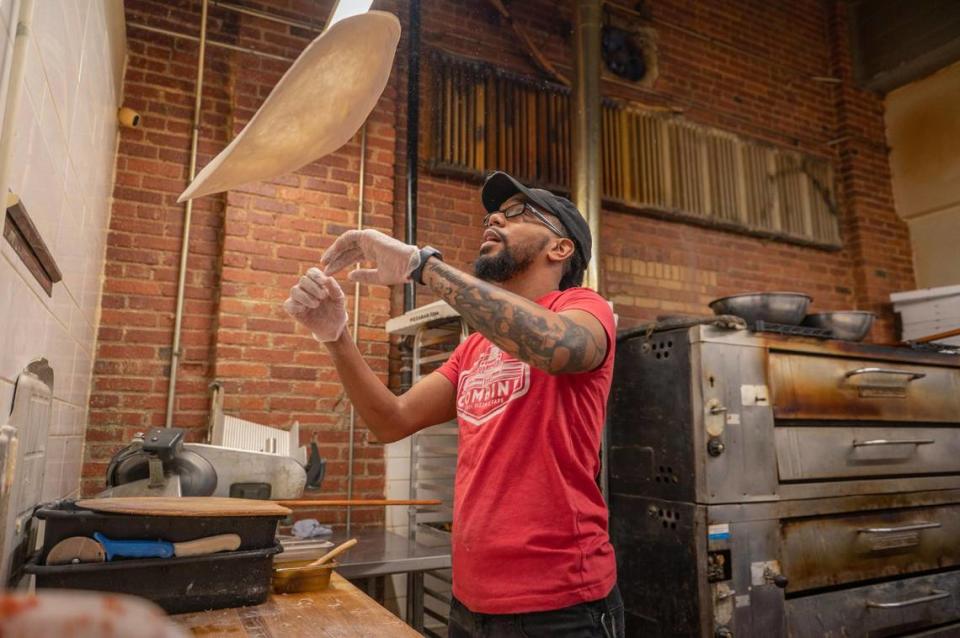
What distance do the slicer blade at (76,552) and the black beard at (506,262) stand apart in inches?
40.8

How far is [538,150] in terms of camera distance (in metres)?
3.84

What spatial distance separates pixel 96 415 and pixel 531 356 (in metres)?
2.16

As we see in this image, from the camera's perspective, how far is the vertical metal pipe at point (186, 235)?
276cm

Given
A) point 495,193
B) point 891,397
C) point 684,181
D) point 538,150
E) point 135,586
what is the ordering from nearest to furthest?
point 135,586
point 495,193
point 891,397
point 538,150
point 684,181

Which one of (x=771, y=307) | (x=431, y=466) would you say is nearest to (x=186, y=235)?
(x=431, y=466)

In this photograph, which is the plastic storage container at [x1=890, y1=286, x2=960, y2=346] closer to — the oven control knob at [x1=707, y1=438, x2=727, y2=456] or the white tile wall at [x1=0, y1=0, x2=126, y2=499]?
the oven control knob at [x1=707, y1=438, x2=727, y2=456]

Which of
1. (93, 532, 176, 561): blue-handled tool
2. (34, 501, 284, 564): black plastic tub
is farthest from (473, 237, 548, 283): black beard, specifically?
(93, 532, 176, 561): blue-handled tool

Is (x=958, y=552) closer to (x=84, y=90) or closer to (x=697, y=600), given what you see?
(x=697, y=600)

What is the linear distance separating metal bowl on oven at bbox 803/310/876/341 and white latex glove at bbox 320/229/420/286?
2.10 m

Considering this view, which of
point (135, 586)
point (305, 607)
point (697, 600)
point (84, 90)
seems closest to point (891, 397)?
point (697, 600)

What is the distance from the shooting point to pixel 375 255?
1513mm

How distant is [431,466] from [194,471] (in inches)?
56.3

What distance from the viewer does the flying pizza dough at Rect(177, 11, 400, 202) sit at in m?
1.13

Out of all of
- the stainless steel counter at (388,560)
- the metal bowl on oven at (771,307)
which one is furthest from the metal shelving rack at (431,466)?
the metal bowl on oven at (771,307)
